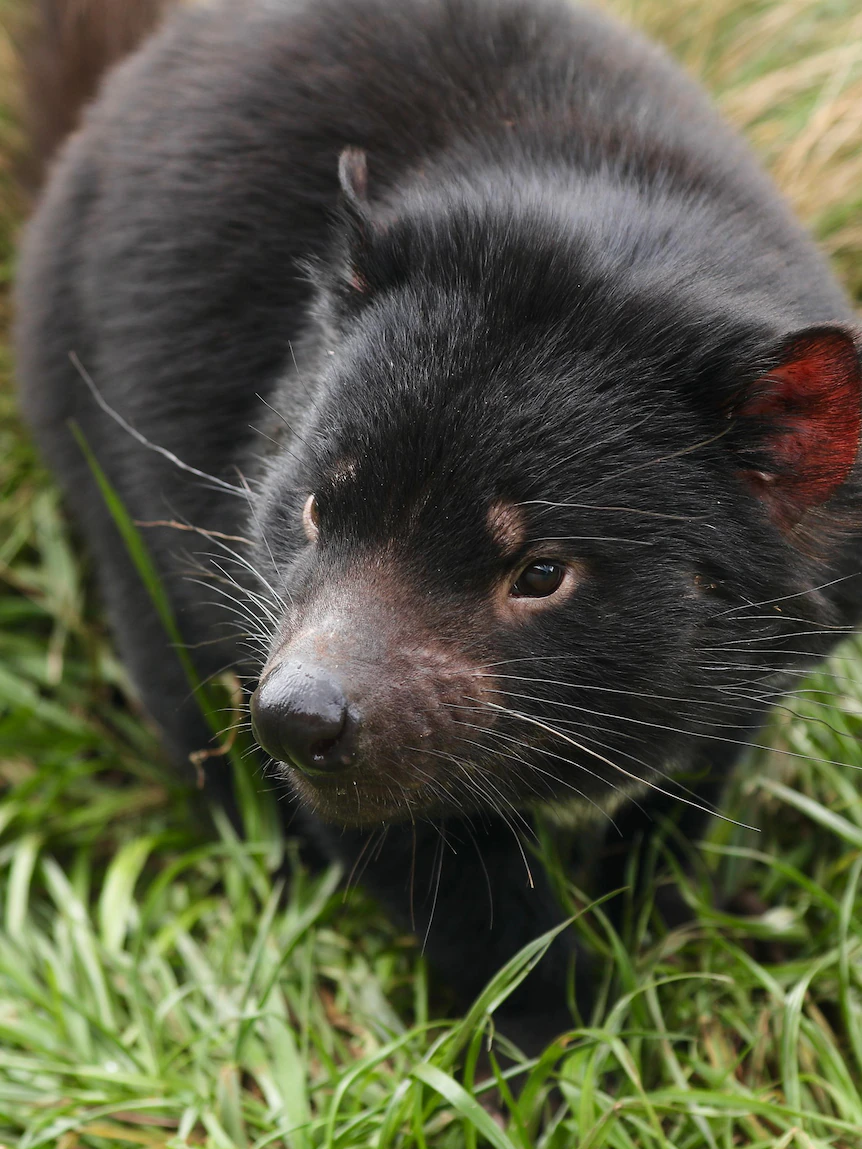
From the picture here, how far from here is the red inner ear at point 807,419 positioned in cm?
216

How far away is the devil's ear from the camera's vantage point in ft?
7.10

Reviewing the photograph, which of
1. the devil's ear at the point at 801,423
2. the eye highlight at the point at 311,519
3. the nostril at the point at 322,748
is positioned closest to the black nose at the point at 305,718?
the nostril at the point at 322,748

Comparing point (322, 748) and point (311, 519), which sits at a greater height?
point (311, 519)

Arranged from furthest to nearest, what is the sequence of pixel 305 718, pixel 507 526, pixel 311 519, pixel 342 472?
pixel 311 519
pixel 342 472
pixel 507 526
pixel 305 718

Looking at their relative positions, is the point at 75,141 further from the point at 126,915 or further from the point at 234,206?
the point at 126,915

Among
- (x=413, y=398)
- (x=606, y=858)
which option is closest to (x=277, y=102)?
(x=413, y=398)

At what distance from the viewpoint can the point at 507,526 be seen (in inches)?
86.0

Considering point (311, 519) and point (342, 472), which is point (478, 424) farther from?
point (311, 519)

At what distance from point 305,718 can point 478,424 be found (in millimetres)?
614

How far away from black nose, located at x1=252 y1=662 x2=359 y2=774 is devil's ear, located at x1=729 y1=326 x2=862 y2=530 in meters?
0.90

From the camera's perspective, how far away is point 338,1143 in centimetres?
251

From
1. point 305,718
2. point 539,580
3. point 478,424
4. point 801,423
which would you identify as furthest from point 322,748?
point 801,423

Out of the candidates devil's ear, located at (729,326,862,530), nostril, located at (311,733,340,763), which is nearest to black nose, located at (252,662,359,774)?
nostril, located at (311,733,340,763)

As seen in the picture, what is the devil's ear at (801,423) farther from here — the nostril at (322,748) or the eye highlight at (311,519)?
the nostril at (322,748)
